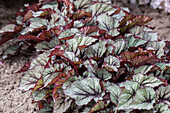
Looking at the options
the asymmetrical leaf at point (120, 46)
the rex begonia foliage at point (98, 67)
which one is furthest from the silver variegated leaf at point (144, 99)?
the asymmetrical leaf at point (120, 46)

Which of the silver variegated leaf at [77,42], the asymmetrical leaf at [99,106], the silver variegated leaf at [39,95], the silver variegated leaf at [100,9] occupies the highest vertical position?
the silver variegated leaf at [100,9]

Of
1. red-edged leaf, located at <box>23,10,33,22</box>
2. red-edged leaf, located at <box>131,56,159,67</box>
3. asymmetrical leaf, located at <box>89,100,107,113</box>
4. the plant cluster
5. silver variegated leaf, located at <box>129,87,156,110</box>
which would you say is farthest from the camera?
the plant cluster

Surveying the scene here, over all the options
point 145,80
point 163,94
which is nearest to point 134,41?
point 145,80

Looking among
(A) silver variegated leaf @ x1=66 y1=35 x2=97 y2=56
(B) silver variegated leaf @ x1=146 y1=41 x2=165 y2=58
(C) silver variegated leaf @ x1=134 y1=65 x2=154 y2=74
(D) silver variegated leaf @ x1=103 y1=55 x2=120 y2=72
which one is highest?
(A) silver variegated leaf @ x1=66 y1=35 x2=97 y2=56

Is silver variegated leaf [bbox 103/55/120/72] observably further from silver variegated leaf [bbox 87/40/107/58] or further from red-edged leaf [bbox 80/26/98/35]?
red-edged leaf [bbox 80/26/98/35]

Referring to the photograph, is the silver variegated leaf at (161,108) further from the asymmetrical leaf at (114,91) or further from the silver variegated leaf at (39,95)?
the silver variegated leaf at (39,95)

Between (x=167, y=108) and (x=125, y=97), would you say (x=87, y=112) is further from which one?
(x=167, y=108)

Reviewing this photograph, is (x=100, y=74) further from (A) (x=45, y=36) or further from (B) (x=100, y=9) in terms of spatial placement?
(B) (x=100, y=9)

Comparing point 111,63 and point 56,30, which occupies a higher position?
point 56,30

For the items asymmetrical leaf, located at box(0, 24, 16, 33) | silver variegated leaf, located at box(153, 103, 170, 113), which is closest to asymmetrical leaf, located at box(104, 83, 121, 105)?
silver variegated leaf, located at box(153, 103, 170, 113)
